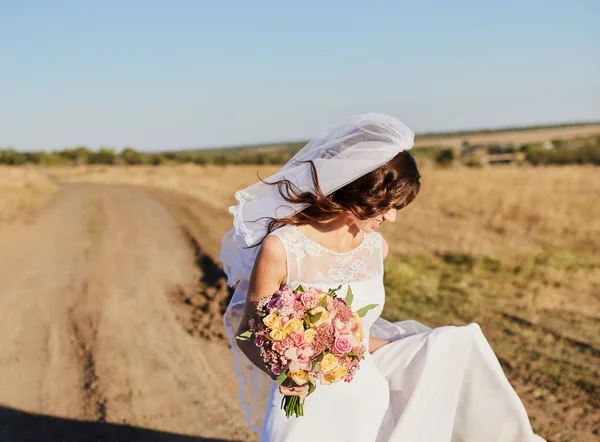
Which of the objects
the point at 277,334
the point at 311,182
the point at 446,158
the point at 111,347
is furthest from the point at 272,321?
the point at 446,158

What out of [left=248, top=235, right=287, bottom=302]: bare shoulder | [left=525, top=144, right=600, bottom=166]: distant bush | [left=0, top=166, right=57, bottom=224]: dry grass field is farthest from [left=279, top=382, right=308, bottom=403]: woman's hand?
[left=525, top=144, right=600, bottom=166]: distant bush

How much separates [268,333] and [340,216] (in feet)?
3.06

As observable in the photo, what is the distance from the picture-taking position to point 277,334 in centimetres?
235

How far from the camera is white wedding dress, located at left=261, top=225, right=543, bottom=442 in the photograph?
2816 millimetres

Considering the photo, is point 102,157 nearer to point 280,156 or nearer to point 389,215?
point 280,156

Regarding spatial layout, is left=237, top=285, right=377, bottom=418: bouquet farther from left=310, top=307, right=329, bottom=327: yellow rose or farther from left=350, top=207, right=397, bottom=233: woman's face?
left=350, top=207, right=397, bottom=233: woman's face

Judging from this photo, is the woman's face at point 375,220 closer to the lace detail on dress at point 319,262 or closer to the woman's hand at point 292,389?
the lace detail on dress at point 319,262

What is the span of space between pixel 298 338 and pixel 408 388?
974 millimetres

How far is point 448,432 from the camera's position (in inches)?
116

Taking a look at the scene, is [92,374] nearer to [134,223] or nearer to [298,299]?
[298,299]

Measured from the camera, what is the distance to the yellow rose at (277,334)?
234 centimetres

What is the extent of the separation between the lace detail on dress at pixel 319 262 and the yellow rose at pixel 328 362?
58 centimetres

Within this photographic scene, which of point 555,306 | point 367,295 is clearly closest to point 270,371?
point 367,295

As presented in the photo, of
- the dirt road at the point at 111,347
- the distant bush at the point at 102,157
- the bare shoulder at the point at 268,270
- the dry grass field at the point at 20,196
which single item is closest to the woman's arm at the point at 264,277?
the bare shoulder at the point at 268,270
